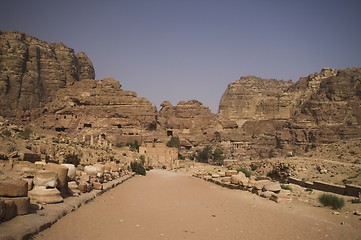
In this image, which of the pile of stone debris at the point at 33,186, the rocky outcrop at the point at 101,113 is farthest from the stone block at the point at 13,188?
the rocky outcrop at the point at 101,113

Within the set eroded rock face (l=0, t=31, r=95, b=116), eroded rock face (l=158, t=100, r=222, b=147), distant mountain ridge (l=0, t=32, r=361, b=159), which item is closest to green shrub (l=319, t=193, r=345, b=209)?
distant mountain ridge (l=0, t=32, r=361, b=159)

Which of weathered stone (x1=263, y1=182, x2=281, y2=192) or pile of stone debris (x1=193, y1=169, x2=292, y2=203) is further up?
weathered stone (x1=263, y1=182, x2=281, y2=192)

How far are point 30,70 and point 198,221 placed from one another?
73.4 metres

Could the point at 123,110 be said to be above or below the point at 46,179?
above

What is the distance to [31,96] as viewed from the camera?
7256 centimetres

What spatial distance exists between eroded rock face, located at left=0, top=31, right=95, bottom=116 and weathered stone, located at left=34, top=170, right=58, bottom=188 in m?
61.4

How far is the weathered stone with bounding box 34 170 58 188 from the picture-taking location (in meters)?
8.40

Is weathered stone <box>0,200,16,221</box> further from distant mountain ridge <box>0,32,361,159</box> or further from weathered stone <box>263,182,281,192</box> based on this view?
distant mountain ridge <box>0,32,361,159</box>

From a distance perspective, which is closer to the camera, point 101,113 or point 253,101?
point 101,113

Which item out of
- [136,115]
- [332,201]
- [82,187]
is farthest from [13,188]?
[136,115]

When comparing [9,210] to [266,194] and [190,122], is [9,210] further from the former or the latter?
[190,122]

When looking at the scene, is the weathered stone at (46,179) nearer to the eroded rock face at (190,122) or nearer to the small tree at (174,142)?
the small tree at (174,142)

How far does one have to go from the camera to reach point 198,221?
8242 mm

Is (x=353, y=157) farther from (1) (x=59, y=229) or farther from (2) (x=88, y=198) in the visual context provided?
(1) (x=59, y=229)
